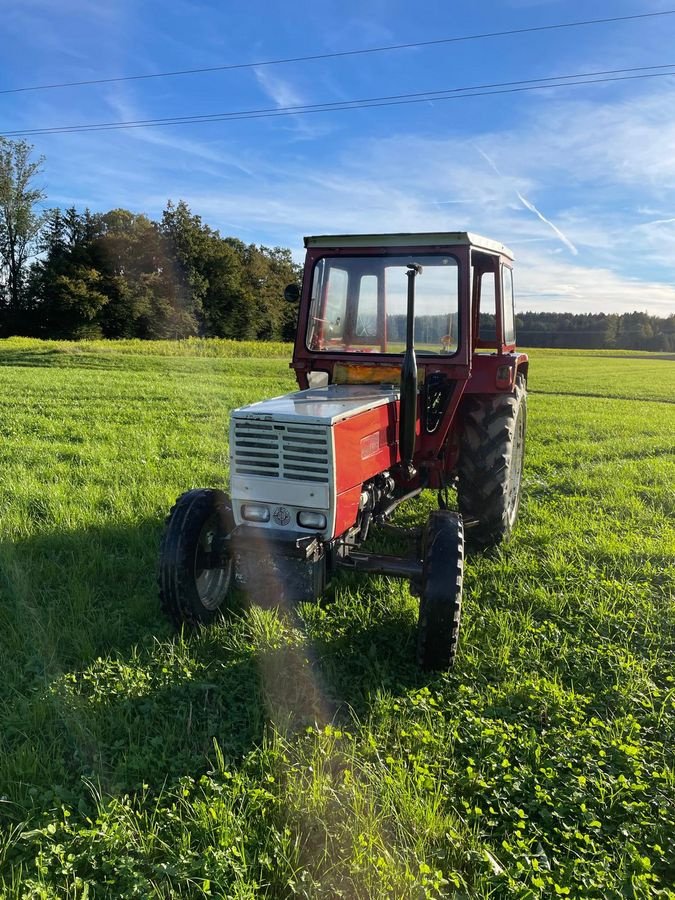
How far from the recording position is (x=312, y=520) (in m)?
3.02

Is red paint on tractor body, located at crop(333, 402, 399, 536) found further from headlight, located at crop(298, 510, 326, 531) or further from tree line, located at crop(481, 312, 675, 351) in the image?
tree line, located at crop(481, 312, 675, 351)

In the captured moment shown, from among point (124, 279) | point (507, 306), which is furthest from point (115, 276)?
point (507, 306)

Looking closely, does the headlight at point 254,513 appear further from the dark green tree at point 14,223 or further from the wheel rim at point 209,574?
the dark green tree at point 14,223

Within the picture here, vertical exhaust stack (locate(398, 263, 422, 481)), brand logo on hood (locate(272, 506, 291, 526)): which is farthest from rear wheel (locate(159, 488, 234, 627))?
vertical exhaust stack (locate(398, 263, 422, 481))

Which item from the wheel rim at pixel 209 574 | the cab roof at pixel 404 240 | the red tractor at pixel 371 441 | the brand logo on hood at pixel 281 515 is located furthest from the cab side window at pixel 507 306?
the wheel rim at pixel 209 574

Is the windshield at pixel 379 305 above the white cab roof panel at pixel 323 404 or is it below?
above

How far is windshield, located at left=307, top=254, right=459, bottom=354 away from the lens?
154 inches

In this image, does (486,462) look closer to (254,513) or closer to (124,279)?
(254,513)

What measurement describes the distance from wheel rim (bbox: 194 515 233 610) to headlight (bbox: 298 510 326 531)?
645mm

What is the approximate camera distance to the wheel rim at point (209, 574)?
133 inches

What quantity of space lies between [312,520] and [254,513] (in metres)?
0.33

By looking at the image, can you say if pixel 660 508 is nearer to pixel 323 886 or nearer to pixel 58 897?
pixel 323 886

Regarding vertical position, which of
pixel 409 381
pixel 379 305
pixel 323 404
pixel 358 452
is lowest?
pixel 358 452

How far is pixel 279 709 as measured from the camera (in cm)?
270
